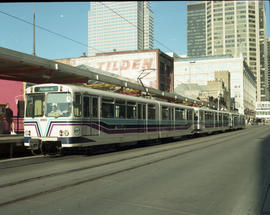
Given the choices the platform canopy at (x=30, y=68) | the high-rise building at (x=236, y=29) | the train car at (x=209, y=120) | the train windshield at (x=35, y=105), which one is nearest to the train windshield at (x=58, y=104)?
the train windshield at (x=35, y=105)

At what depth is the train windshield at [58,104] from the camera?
12359 millimetres

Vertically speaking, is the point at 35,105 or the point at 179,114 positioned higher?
the point at 35,105

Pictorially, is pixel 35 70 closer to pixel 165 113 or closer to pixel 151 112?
pixel 151 112

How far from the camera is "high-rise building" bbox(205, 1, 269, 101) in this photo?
559 feet

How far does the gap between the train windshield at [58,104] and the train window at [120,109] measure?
9.92 feet

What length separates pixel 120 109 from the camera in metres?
15.3

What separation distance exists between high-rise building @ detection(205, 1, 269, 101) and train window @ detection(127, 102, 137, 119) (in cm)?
16565

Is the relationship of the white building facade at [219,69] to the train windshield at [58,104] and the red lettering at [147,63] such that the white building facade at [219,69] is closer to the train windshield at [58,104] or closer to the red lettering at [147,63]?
the red lettering at [147,63]

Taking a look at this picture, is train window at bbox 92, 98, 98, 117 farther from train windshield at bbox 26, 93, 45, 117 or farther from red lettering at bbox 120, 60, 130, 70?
red lettering at bbox 120, 60, 130, 70

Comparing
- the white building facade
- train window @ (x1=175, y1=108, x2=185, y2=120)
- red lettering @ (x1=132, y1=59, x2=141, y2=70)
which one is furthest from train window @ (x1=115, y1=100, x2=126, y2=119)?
the white building facade

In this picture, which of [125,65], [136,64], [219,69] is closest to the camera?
[136,64]

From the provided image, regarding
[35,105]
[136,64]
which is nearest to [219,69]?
[136,64]

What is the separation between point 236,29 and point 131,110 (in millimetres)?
168813

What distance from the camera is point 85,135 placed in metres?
12.7
